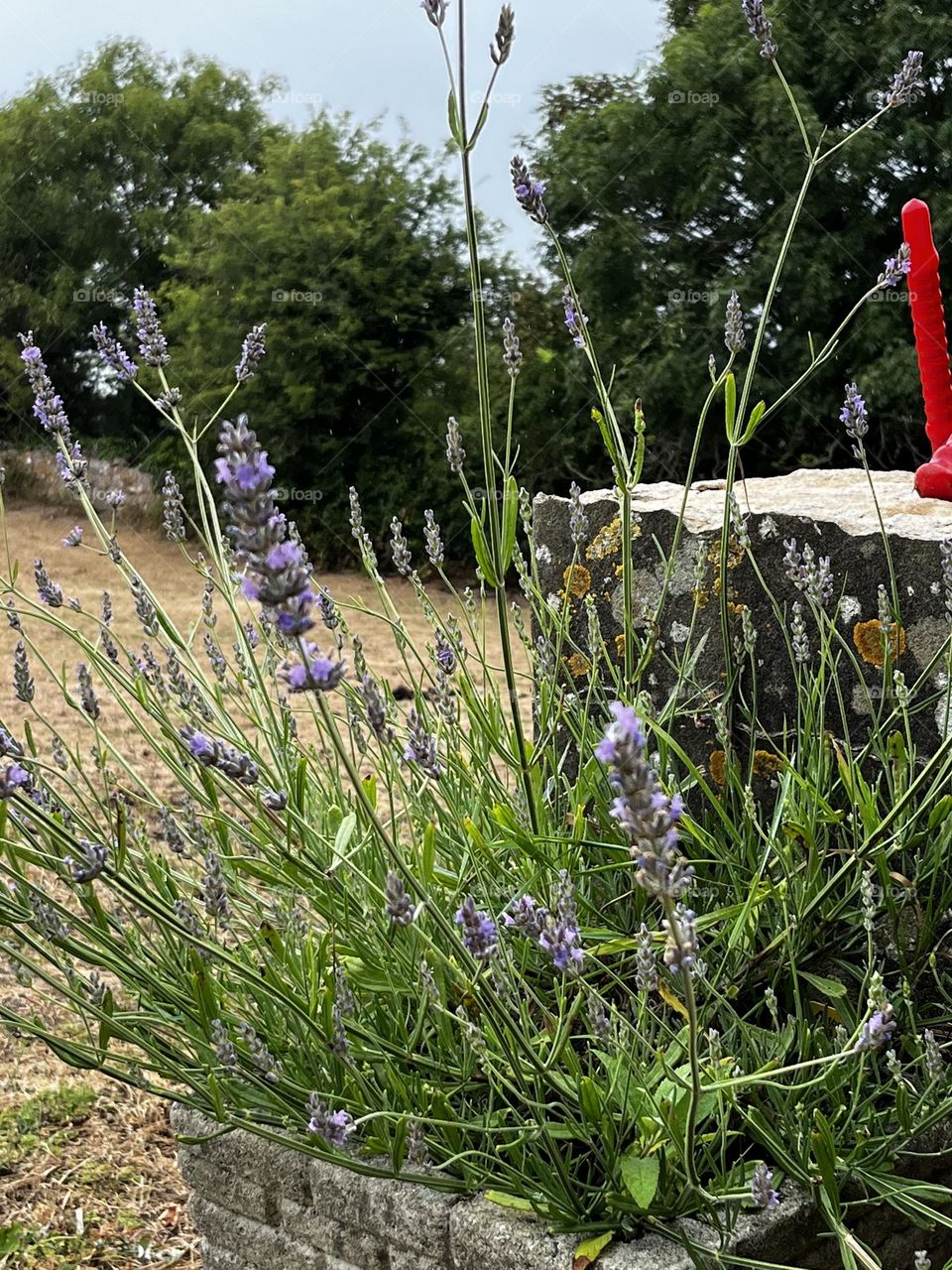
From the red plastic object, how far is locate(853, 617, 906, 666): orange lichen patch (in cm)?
45

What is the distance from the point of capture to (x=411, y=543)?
13.1 m

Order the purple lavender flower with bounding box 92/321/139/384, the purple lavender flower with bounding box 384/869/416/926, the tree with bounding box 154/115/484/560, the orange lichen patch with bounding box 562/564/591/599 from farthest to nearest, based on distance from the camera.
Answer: the tree with bounding box 154/115/484/560 < the orange lichen patch with bounding box 562/564/591/599 < the purple lavender flower with bounding box 92/321/139/384 < the purple lavender flower with bounding box 384/869/416/926

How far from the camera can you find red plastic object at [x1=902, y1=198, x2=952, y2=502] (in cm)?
256

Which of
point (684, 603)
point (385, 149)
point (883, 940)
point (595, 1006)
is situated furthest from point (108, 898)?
point (385, 149)

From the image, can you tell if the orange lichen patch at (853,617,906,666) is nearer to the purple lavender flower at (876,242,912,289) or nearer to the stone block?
the purple lavender flower at (876,242,912,289)

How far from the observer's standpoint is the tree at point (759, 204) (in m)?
9.92

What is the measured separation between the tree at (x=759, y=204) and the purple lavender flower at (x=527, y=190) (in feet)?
27.2

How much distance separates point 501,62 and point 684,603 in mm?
1349

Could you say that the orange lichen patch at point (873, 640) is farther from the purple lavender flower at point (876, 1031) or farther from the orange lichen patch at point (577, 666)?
the purple lavender flower at point (876, 1031)

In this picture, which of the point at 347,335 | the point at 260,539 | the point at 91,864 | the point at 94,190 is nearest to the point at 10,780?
the point at 91,864

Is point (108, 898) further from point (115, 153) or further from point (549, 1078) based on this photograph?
point (115, 153)

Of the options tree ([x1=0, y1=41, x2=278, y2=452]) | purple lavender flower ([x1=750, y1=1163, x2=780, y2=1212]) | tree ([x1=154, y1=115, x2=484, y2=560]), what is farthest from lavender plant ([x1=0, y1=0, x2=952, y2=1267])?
tree ([x1=0, y1=41, x2=278, y2=452])

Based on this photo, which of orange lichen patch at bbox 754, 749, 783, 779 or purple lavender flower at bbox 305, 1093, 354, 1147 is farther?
orange lichen patch at bbox 754, 749, 783, 779

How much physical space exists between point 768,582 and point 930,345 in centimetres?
62
